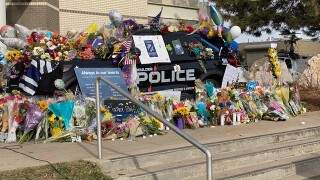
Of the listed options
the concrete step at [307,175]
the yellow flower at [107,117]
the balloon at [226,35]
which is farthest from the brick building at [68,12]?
the concrete step at [307,175]

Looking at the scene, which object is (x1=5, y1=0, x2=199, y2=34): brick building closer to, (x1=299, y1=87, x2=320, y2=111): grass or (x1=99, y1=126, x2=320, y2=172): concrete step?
(x1=299, y1=87, x2=320, y2=111): grass

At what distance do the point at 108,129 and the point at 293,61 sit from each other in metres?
13.7

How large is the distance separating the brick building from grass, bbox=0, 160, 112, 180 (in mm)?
9446

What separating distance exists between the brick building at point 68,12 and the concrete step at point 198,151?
6.88 metres

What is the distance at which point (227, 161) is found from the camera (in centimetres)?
692

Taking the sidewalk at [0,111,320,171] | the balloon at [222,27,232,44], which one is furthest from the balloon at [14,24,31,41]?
the balloon at [222,27,232,44]

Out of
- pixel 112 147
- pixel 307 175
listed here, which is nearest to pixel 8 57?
pixel 112 147

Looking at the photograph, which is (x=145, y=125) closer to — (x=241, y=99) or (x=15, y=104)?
(x=15, y=104)

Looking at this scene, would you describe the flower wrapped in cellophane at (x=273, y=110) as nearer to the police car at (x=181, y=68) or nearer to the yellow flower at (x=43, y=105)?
the police car at (x=181, y=68)

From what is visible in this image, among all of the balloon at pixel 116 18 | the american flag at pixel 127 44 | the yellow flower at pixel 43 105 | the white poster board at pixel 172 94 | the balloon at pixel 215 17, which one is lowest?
the yellow flower at pixel 43 105

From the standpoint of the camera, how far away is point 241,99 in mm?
10469

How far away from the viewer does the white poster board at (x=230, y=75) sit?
→ 1144cm

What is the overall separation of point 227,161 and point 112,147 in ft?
5.65

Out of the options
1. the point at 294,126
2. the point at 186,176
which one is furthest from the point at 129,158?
the point at 294,126
